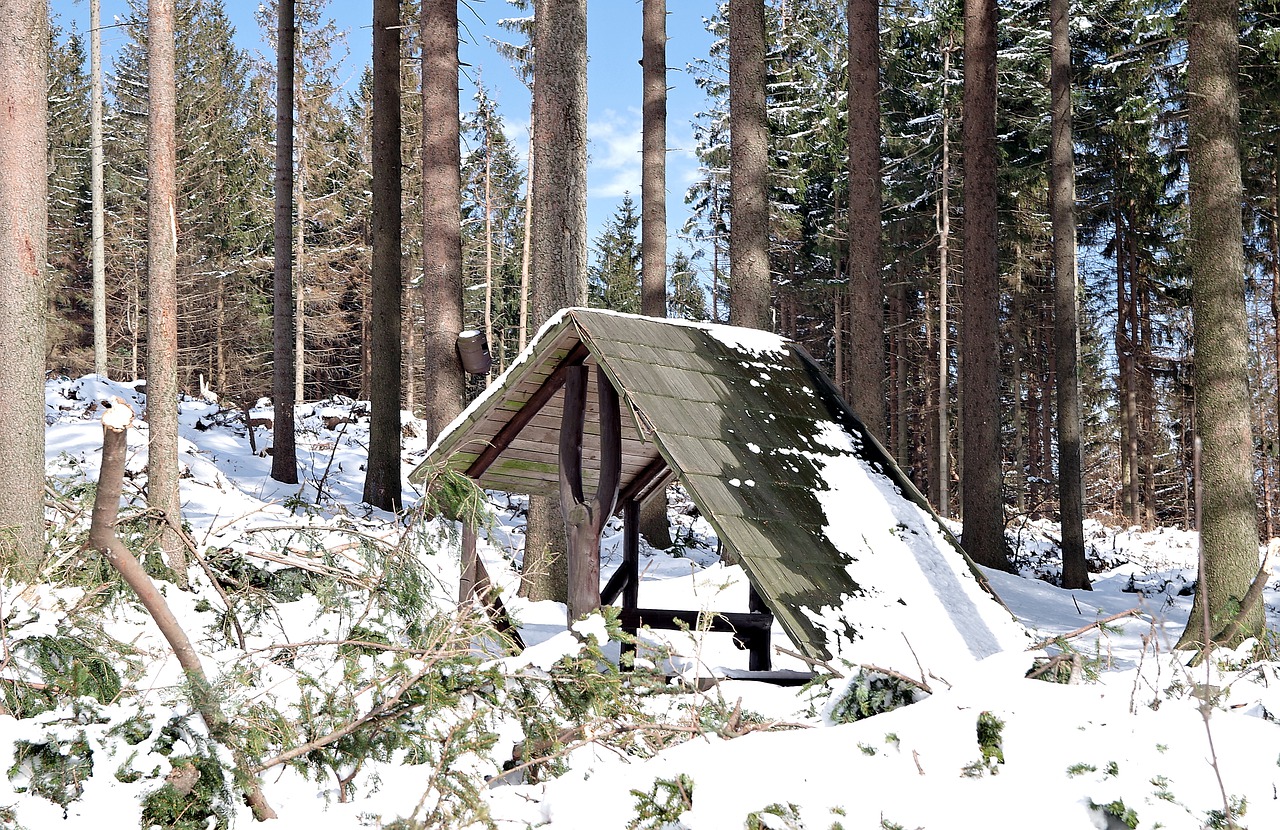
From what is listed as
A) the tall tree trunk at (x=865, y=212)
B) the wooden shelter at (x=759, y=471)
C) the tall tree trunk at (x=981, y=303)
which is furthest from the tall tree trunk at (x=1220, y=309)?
the tall tree trunk at (x=981, y=303)

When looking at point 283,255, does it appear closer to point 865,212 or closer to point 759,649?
point 865,212

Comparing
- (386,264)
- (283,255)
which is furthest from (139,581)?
(283,255)

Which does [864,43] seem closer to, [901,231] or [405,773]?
[405,773]

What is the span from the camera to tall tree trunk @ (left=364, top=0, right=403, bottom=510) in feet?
42.7

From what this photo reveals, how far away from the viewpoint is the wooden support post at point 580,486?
241 inches

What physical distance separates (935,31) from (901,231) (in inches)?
245

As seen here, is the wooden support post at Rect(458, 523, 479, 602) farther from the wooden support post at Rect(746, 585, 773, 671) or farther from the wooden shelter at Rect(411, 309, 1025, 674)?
the wooden support post at Rect(746, 585, 773, 671)

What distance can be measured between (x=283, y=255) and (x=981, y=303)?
10314 millimetres

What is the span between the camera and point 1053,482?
32281 mm

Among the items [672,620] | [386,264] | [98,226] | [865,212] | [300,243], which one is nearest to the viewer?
[672,620]

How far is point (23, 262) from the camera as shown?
5801mm

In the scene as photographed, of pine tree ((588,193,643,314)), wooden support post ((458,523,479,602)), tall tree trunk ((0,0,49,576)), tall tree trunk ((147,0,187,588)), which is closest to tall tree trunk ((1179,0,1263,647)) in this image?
wooden support post ((458,523,479,602))

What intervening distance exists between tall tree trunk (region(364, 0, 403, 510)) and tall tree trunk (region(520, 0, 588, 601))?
4.20m

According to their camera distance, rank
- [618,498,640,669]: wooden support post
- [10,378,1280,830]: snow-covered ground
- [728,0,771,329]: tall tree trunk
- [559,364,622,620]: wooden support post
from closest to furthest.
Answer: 1. [10,378,1280,830]: snow-covered ground
2. [559,364,622,620]: wooden support post
3. [618,498,640,669]: wooden support post
4. [728,0,771,329]: tall tree trunk
